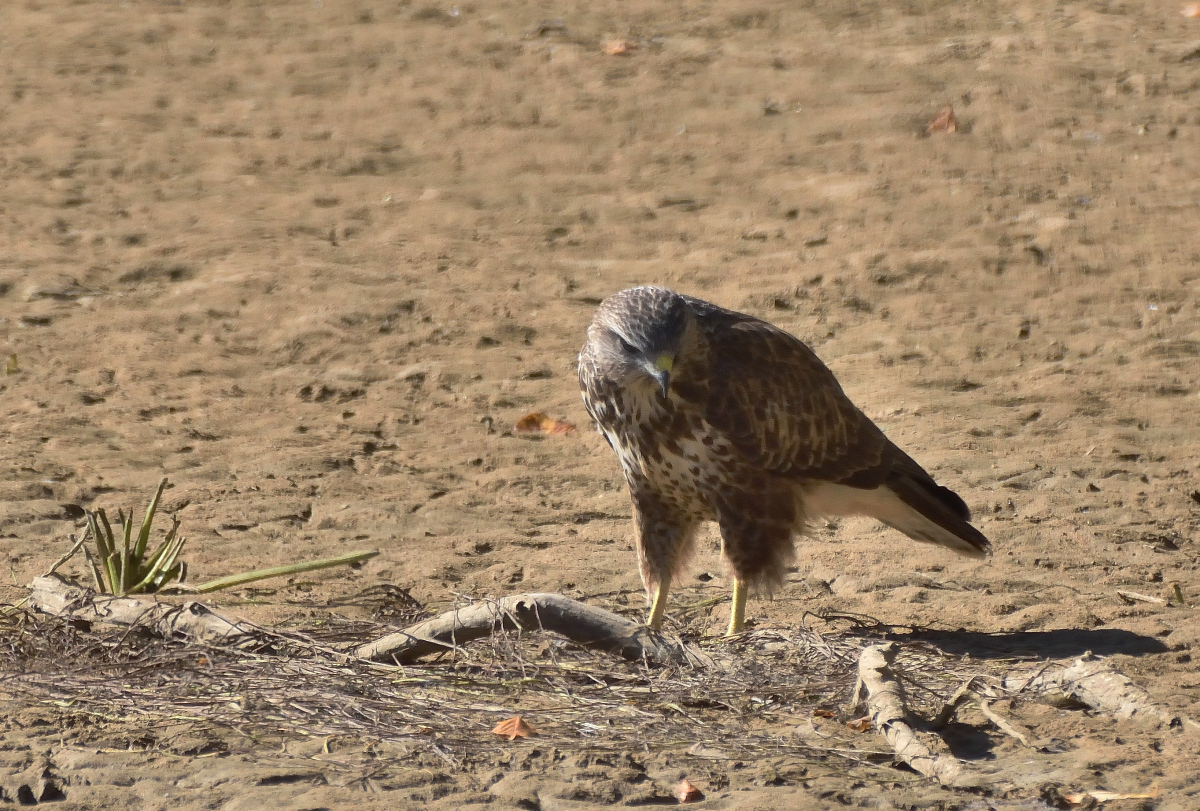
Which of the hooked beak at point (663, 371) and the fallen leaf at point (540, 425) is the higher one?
the hooked beak at point (663, 371)

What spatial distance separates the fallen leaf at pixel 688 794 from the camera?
369cm

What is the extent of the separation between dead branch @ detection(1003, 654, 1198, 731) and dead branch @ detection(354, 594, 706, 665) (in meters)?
0.99

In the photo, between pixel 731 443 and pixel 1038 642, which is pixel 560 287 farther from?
pixel 1038 642

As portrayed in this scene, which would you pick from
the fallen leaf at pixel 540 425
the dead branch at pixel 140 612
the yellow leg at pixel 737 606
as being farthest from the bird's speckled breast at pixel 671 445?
the fallen leaf at pixel 540 425

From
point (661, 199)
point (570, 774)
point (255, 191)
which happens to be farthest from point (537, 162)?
point (570, 774)

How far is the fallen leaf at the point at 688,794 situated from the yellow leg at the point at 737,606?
4.80 ft

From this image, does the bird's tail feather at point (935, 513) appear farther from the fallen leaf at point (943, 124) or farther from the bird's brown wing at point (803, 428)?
the fallen leaf at point (943, 124)

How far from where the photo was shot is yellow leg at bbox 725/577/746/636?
5.20 m

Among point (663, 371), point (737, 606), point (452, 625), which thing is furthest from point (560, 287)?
point (452, 625)

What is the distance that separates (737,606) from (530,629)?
904mm

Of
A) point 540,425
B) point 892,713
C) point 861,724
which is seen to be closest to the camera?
point 892,713

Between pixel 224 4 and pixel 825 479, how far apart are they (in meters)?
9.68

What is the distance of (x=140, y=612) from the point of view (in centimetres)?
470

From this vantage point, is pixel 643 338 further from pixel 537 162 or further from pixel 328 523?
pixel 537 162
